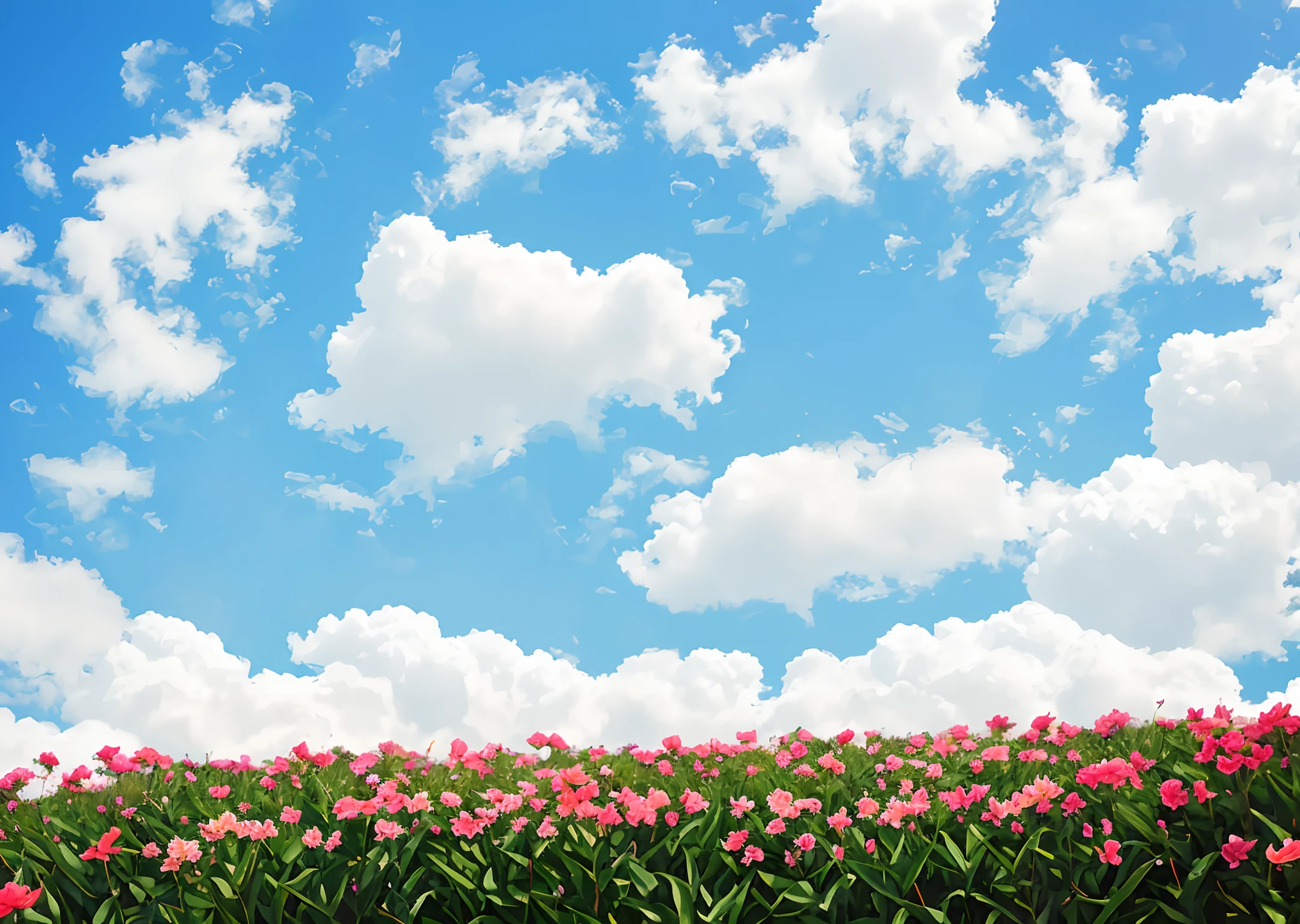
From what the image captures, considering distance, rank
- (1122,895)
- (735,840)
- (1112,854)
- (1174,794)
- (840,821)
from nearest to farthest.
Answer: (1122,895) < (1112,854) < (1174,794) < (735,840) < (840,821)

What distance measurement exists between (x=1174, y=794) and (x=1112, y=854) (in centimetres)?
57

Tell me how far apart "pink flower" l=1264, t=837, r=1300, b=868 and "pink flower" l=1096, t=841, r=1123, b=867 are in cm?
74

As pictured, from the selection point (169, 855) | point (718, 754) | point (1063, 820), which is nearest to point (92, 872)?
point (169, 855)

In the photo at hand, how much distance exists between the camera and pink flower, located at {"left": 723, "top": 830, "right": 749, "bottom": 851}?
5.61 m

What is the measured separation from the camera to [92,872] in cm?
587

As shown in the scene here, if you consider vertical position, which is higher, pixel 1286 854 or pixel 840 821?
pixel 1286 854

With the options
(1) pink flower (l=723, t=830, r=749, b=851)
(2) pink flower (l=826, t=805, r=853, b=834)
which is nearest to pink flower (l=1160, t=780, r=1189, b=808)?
(2) pink flower (l=826, t=805, r=853, b=834)

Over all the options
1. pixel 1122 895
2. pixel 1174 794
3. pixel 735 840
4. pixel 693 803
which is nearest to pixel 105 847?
pixel 693 803

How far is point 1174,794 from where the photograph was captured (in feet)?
17.8

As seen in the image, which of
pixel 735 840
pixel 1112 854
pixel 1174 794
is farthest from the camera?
pixel 735 840

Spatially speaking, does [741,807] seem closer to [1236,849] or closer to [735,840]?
[735,840]

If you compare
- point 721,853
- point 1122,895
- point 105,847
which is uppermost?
point 1122,895

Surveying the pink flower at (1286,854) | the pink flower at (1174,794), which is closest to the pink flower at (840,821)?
the pink flower at (1174,794)

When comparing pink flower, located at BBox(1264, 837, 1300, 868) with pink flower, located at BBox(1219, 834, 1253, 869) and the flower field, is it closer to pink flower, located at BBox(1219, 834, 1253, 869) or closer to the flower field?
the flower field
